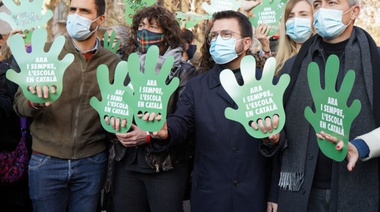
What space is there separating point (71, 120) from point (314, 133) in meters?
1.48

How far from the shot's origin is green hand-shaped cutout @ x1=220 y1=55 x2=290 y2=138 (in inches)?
100

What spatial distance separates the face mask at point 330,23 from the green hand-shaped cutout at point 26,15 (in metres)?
1.75

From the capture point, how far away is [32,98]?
9.21 feet

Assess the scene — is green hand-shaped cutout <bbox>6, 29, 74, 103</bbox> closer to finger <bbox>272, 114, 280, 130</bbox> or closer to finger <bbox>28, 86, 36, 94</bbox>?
finger <bbox>28, 86, 36, 94</bbox>

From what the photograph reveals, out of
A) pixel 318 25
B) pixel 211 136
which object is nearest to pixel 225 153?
pixel 211 136

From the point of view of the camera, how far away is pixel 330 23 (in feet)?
8.80

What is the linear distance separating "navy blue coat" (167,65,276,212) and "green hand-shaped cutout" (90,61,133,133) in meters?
0.29

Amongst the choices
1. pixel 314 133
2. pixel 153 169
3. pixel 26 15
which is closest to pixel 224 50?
pixel 314 133

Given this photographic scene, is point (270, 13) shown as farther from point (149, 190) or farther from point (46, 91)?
point (46, 91)

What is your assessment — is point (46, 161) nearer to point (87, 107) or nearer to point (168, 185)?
point (87, 107)

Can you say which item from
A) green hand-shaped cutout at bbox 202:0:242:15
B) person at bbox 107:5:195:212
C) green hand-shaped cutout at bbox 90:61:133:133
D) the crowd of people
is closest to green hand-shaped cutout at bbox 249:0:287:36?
green hand-shaped cutout at bbox 202:0:242:15

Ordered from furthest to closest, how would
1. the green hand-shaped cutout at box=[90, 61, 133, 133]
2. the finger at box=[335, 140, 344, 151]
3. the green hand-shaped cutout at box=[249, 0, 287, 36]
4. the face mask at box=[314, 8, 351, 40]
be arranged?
the green hand-shaped cutout at box=[249, 0, 287, 36], the green hand-shaped cutout at box=[90, 61, 133, 133], the face mask at box=[314, 8, 351, 40], the finger at box=[335, 140, 344, 151]

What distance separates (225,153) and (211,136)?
131 mm

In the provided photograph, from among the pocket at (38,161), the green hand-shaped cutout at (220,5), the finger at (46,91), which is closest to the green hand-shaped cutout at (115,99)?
the finger at (46,91)
